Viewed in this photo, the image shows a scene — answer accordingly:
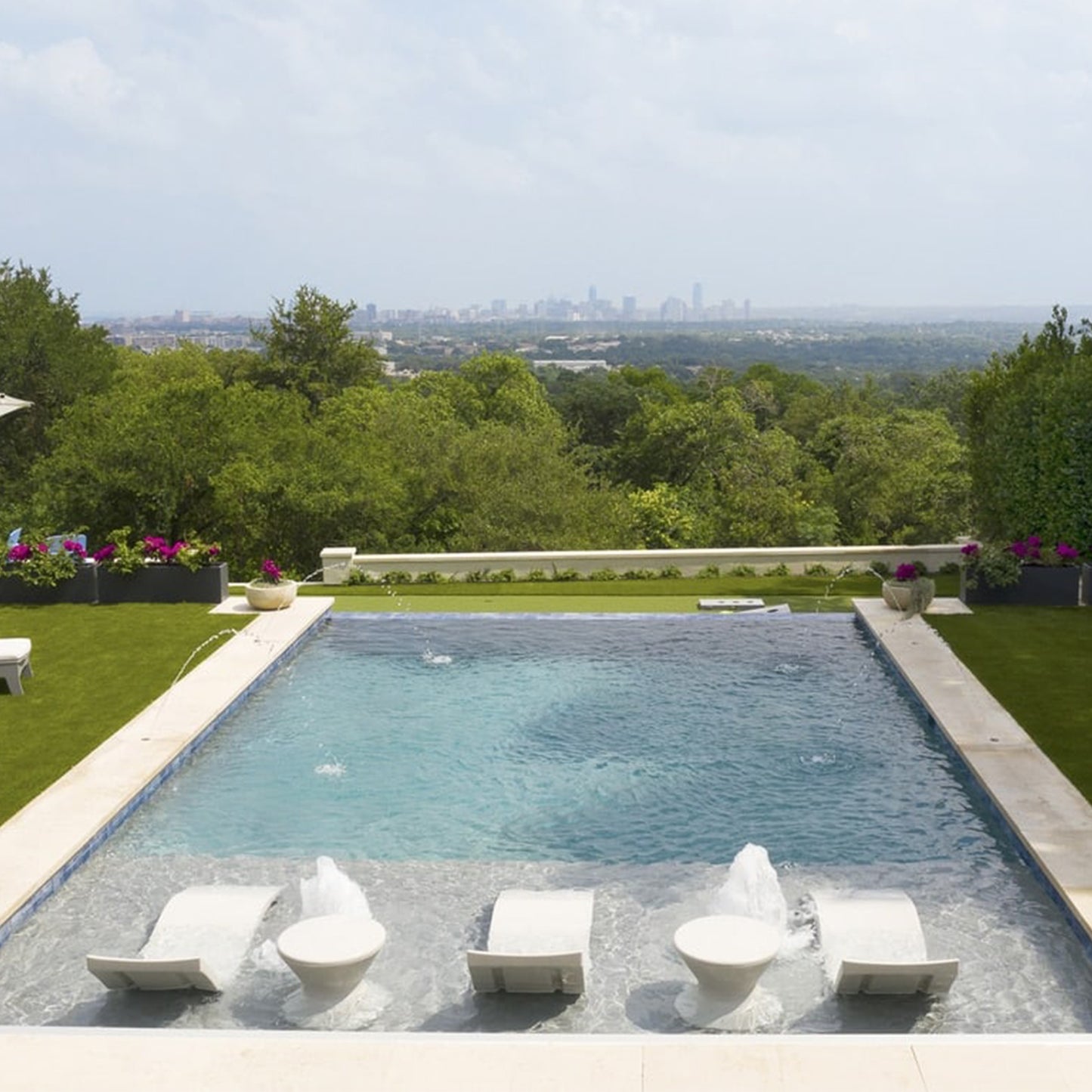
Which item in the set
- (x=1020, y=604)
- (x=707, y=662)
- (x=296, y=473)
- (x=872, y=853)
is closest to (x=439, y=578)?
(x=296, y=473)

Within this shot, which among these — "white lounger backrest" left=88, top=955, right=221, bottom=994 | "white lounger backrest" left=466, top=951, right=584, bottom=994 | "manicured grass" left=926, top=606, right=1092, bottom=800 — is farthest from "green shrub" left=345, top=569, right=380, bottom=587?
"white lounger backrest" left=466, top=951, right=584, bottom=994

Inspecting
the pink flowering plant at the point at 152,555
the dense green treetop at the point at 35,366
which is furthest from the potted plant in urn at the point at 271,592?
the dense green treetop at the point at 35,366

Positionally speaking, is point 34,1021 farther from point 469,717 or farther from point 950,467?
point 950,467

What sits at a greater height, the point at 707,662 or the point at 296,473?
the point at 296,473

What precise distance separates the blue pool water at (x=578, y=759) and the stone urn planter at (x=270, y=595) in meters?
1.93

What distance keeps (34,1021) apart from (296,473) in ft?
64.2

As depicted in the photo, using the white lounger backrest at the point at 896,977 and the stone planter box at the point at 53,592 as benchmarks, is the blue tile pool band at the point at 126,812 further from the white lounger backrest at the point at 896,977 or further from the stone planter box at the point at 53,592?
the white lounger backrest at the point at 896,977

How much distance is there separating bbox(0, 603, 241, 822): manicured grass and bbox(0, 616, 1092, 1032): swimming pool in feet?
4.10

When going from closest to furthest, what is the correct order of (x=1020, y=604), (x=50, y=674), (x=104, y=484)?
1. (x=50, y=674)
2. (x=1020, y=604)
3. (x=104, y=484)

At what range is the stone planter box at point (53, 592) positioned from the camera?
70.8 feet

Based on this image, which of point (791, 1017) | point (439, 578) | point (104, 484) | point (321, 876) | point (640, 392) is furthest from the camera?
point (640, 392)

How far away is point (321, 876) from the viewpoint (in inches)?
397

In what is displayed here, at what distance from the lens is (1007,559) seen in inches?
821

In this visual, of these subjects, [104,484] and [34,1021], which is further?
[104,484]
